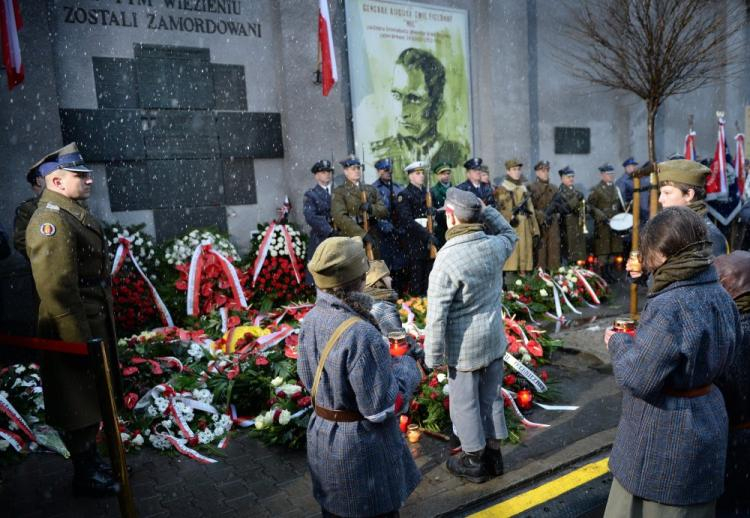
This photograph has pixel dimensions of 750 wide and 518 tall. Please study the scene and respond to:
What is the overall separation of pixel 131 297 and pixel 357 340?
581 cm

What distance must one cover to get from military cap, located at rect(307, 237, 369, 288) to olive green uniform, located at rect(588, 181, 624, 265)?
10234mm

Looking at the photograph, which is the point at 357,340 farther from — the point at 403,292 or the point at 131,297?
the point at 403,292

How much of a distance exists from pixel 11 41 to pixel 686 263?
7.53 metres

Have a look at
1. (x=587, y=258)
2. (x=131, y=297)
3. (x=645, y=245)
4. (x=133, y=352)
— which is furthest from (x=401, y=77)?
(x=645, y=245)

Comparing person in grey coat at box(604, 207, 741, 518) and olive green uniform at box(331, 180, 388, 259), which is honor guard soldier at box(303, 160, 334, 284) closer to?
olive green uniform at box(331, 180, 388, 259)

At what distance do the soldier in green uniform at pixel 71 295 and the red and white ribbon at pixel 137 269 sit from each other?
3559 millimetres

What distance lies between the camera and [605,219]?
11.7 m

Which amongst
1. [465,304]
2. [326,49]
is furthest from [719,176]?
[465,304]

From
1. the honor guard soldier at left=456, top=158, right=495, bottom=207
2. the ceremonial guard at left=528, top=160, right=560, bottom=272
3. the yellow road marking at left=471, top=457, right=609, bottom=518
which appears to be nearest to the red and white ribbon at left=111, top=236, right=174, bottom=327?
the honor guard soldier at left=456, top=158, right=495, bottom=207

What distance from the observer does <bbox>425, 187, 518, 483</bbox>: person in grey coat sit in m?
3.60

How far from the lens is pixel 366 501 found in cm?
253

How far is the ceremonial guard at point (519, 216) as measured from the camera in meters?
10.2

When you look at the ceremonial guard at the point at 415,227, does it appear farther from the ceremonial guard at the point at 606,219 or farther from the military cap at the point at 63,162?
the military cap at the point at 63,162

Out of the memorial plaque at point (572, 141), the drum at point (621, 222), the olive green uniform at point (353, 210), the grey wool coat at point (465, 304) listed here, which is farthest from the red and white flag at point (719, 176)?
the grey wool coat at point (465, 304)
